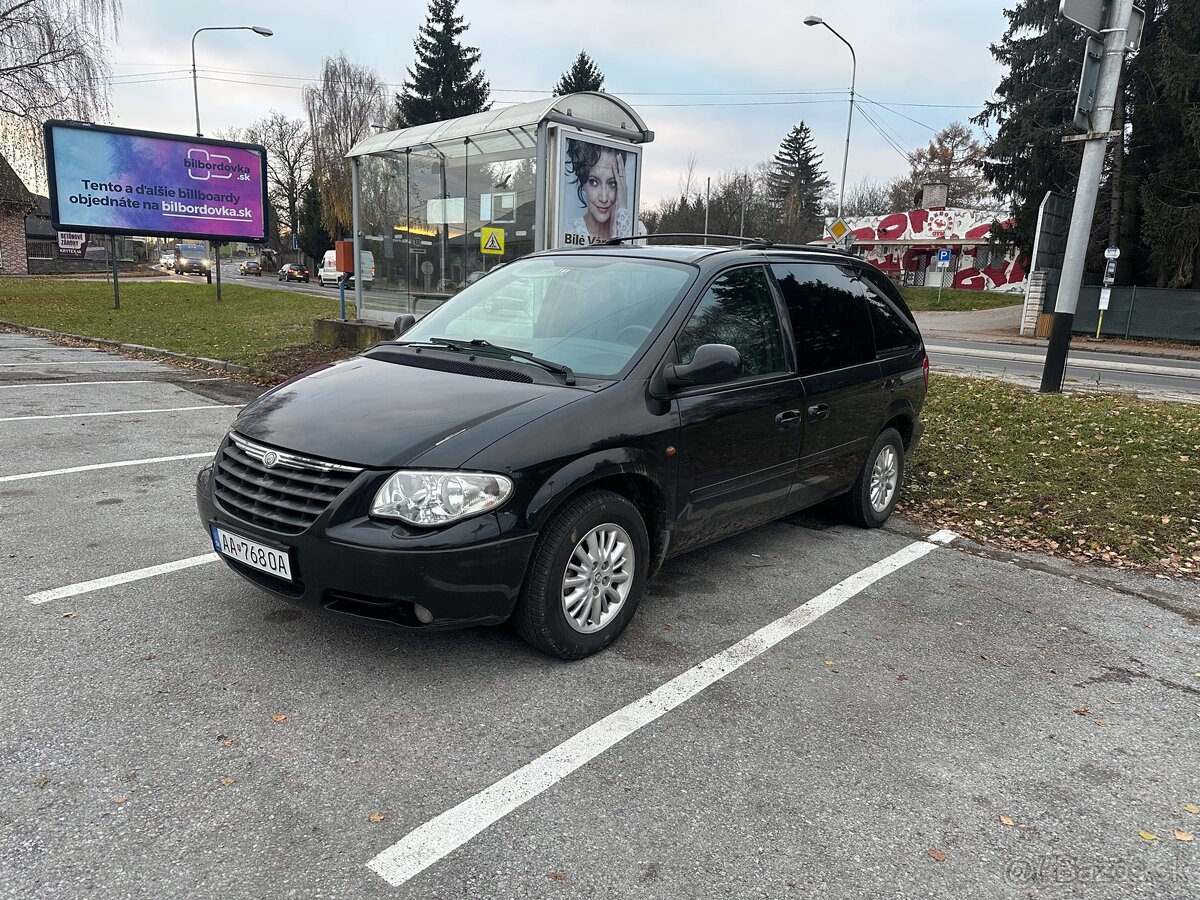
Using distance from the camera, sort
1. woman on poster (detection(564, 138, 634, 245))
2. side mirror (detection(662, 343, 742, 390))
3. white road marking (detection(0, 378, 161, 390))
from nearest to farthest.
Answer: side mirror (detection(662, 343, 742, 390)) → white road marking (detection(0, 378, 161, 390)) → woman on poster (detection(564, 138, 634, 245))

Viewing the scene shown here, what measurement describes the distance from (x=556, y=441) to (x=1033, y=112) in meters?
30.3

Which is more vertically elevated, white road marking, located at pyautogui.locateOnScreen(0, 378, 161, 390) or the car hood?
the car hood

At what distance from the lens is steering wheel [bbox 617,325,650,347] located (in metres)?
3.93

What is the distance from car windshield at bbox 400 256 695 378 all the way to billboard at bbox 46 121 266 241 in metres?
20.8

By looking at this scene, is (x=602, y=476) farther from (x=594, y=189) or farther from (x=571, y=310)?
(x=594, y=189)

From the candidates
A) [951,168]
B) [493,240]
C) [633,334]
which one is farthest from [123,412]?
[951,168]

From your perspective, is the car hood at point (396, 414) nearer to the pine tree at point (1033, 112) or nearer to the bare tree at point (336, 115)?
the pine tree at point (1033, 112)

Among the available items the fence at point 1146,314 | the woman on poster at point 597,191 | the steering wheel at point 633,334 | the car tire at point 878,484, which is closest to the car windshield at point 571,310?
the steering wheel at point 633,334

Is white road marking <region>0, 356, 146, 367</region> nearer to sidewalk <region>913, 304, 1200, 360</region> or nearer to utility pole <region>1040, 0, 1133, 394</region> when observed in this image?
utility pole <region>1040, 0, 1133, 394</region>

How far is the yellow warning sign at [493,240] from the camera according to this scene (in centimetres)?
1253

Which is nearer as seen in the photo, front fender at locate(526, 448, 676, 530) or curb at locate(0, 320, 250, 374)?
front fender at locate(526, 448, 676, 530)

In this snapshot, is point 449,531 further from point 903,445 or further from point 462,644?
point 903,445

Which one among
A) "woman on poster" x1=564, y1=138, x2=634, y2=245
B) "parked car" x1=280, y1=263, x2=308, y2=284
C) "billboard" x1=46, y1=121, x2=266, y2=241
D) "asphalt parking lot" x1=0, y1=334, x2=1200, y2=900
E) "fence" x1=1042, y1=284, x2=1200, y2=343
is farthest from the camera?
"parked car" x1=280, y1=263, x2=308, y2=284

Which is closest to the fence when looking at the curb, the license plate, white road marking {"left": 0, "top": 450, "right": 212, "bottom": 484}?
the curb
